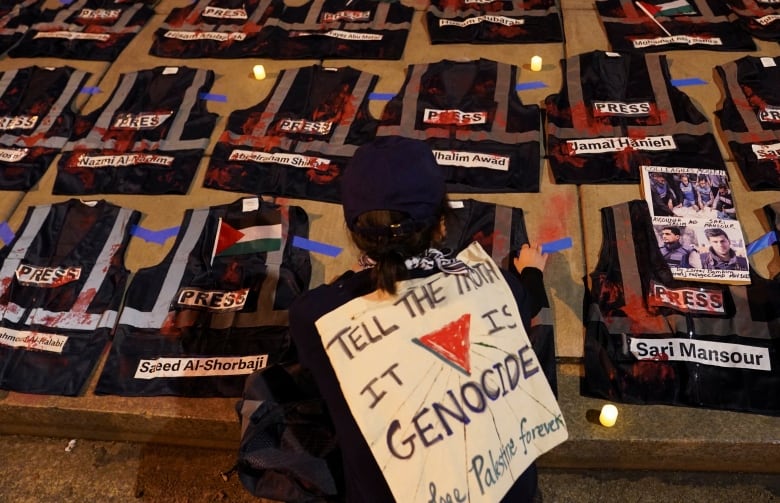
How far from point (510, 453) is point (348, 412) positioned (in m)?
0.29

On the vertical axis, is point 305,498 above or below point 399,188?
below

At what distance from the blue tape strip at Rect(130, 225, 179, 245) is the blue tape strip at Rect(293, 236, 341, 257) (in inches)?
17.6

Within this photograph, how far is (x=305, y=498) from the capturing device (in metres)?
1.23

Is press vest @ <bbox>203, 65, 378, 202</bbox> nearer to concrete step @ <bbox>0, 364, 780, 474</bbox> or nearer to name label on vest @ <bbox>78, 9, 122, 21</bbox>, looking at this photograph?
concrete step @ <bbox>0, 364, 780, 474</bbox>

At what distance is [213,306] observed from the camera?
175 cm

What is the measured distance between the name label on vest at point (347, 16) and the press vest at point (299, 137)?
435 millimetres

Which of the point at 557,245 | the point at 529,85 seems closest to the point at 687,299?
the point at 557,245

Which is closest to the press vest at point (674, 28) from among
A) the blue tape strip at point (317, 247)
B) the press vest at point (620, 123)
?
the press vest at point (620, 123)

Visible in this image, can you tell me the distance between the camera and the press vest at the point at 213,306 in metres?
1.66

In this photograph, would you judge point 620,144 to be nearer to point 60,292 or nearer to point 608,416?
point 608,416

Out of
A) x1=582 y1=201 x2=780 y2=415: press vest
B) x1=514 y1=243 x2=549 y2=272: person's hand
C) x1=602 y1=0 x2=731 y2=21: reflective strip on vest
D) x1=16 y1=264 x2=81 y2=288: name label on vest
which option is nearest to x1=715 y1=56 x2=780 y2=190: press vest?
x1=602 y1=0 x2=731 y2=21: reflective strip on vest

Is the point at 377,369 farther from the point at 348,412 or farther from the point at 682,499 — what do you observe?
the point at 682,499

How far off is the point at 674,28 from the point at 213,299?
2.15 m

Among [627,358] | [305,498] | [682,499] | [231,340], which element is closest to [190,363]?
[231,340]
